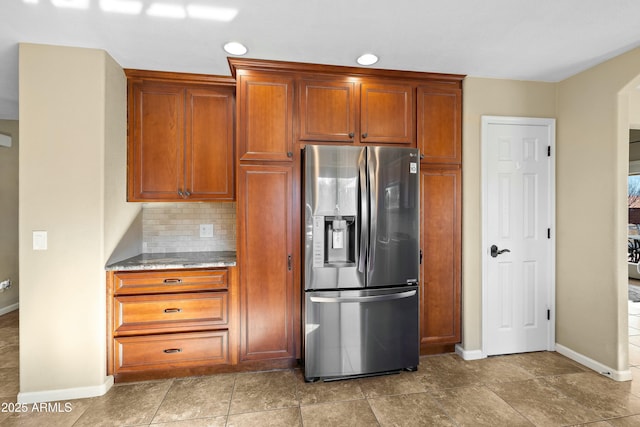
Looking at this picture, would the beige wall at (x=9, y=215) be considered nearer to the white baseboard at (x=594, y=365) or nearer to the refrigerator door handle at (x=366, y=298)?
the refrigerator door handle at (x=366, y=298)

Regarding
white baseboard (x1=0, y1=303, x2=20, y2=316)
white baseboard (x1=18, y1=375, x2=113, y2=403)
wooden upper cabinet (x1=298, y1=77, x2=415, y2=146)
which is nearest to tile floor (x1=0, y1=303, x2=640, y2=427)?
white baseboard (x1=18, y1=375, x2=113, y2=403)

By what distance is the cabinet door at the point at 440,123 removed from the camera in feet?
8.64

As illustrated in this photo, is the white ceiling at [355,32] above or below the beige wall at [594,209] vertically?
above

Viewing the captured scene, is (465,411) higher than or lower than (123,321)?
lower

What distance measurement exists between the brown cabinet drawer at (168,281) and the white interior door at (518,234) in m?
2.30

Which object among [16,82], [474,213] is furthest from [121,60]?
[474,213]

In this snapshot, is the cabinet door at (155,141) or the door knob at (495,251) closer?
the cabinet door at (155,141)

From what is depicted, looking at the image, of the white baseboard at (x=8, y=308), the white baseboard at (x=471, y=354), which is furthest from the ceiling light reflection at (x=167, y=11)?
the white baseboard at (x=8, y=308)

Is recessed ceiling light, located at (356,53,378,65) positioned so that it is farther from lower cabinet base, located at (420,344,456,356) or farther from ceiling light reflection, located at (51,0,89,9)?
lower cabinet base, located at (420,344,456,356)

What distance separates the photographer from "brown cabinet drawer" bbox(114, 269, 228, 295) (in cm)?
229

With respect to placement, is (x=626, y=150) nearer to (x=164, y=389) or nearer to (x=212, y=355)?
(x=212, y=355)

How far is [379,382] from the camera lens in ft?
7.65

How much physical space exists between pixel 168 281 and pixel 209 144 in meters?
1.16

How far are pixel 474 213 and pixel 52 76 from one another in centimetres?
338
